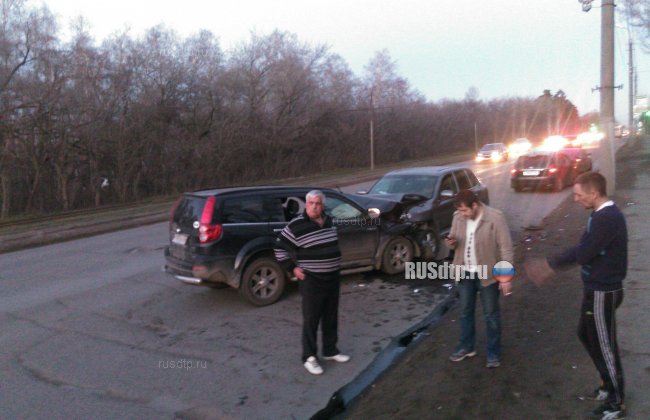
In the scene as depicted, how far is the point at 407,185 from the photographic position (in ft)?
38.0

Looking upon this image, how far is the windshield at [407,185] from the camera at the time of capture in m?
11.2

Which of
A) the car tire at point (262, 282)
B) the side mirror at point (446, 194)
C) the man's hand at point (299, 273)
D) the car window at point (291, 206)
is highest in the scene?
the car window at point (291, 206)

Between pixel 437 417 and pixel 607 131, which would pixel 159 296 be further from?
pixel 607 131

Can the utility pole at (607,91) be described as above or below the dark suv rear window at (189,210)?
above

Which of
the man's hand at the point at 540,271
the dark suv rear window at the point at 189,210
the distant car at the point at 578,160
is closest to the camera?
the man's hand at the point at 540,271

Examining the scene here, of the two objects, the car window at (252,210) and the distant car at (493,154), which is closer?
the car window at (252,210)

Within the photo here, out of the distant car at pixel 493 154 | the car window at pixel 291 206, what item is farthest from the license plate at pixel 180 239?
the distant car at pixel 493 154

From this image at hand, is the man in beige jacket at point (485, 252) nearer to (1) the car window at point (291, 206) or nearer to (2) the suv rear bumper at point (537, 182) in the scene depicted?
(1) the car window at point (291, 206)

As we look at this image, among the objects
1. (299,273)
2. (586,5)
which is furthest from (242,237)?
(586,5)

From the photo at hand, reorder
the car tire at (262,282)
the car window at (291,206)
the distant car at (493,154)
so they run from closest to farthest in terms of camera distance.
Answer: the car tire at (262,282)
the car window at (291,206)
the distant car at (493,154)

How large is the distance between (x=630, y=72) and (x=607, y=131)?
37.9 m

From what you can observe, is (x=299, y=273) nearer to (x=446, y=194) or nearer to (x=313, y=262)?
(x=313, y=262)

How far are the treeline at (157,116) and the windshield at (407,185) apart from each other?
2163 cm

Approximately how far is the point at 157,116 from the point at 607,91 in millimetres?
26838
